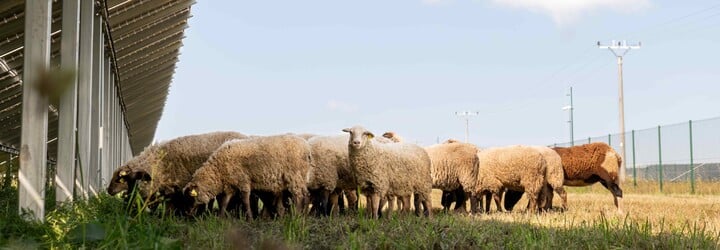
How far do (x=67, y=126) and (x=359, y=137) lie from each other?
331 centimetres

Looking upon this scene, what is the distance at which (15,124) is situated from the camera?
2228 centimetres

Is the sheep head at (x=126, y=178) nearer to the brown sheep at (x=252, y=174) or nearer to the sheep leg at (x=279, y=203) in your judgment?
the brown sheep at (x=252, y=174)

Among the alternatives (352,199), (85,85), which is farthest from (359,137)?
(85,85)

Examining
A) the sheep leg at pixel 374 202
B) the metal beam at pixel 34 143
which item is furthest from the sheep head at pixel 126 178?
the sheep leg at pixel 374 202

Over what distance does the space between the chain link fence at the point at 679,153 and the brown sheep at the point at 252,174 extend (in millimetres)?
18548

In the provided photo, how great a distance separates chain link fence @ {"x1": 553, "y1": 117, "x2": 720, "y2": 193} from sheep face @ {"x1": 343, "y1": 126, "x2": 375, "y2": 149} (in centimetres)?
1782

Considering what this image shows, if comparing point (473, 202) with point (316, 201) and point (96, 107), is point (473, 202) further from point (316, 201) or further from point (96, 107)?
point (96, 107)

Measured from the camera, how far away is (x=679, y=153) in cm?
2667

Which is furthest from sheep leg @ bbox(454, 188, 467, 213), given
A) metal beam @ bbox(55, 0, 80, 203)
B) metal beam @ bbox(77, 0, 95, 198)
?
metal beam @ bbox(55, 0, 80, 203)

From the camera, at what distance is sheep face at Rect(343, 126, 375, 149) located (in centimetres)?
954

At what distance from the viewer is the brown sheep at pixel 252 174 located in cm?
952

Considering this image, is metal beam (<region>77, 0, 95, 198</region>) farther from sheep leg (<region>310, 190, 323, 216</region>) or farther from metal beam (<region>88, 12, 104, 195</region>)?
sheep leg (<region>310, 190, 323, 216</region>)

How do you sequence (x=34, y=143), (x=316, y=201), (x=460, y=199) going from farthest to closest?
(x=460, y=199) < (x=316, y=201) < (x=34, y=143)

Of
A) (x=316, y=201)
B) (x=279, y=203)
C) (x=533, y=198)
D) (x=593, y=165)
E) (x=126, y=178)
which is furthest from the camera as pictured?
(x=593, y=165)
